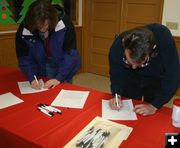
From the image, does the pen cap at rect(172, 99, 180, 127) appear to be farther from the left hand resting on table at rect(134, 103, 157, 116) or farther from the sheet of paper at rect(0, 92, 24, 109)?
the sheet of paper at rect(0, 92, 24, 109)

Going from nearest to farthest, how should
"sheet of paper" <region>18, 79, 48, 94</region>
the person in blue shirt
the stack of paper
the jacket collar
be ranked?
the stack of paper
the person in blue shirt
"sheet of paper" <region>18, 79, 48, 94</region>
the jacket collar

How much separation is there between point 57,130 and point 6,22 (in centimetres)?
237

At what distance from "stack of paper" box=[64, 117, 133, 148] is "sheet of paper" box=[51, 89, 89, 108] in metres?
0.26

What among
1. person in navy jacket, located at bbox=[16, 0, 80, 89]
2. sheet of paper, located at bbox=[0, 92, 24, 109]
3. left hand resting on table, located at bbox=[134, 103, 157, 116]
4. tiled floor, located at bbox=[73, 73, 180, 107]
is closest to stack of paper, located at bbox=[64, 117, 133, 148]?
left hand resting on table, located at bbox=[134, 103, 157, 116]

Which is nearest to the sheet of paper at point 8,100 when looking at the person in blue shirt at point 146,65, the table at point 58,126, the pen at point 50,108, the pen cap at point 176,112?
the table at point 58,126

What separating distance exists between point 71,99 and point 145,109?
1.67 feet

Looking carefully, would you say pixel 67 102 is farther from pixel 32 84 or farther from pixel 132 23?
pixel 132 23

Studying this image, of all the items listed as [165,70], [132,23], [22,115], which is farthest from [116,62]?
[132,23]

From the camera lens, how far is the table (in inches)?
47.0

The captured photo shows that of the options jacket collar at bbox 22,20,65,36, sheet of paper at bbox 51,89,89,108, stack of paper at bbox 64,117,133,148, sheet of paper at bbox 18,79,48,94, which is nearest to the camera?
stack of paper at bbox 64,117,133,148

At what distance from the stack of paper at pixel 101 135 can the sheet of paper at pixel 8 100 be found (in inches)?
22.9

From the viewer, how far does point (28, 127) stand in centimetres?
132

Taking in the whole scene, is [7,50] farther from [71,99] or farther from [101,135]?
[101,135]

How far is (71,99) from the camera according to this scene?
5.50 ft
